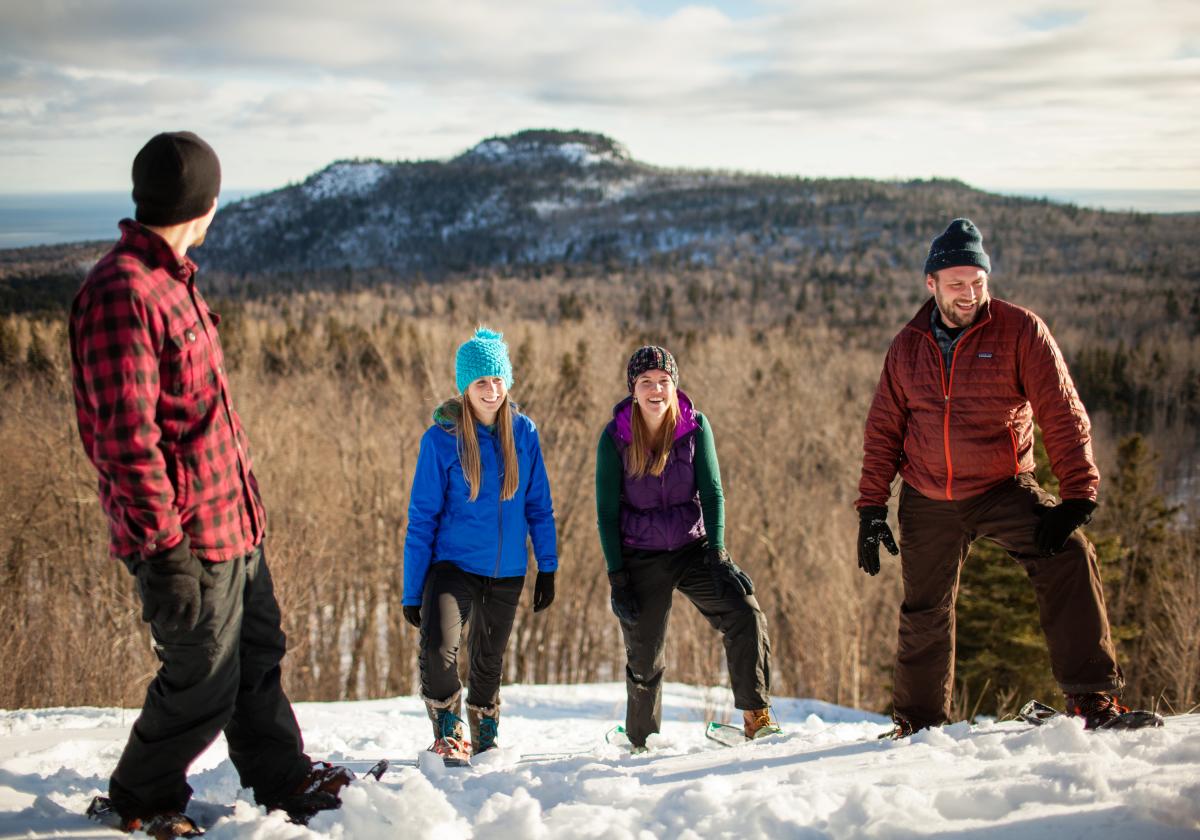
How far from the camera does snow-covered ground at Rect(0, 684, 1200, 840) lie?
2391mm

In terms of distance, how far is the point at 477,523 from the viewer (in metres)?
3.73

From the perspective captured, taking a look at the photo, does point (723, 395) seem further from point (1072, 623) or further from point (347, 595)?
point (1072, 623)

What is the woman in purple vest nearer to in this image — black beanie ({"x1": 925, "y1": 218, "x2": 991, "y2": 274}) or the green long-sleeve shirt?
the green long-sleeve shirt

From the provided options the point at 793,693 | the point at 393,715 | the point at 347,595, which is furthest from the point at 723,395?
the point at 393,715

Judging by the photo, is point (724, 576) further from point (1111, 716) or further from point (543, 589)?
point (1111, 716)

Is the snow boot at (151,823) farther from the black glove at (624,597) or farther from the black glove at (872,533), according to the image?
the black glove at (872,533)

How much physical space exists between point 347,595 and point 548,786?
19.0 metres

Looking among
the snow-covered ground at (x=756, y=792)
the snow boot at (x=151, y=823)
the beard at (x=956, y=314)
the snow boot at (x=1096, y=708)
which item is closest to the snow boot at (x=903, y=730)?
the snow-covered ground at (x=756, y=792)

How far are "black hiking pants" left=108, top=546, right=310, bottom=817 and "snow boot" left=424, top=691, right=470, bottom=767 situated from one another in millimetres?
874

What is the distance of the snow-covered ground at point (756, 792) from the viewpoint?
2.39 metres

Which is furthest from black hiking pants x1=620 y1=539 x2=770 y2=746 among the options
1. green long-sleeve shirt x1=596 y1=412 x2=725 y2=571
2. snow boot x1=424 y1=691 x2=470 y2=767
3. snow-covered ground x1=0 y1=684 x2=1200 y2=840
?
snow boot x1=424 y1=691 x2=470 y2=767

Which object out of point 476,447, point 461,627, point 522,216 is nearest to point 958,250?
point 476,447

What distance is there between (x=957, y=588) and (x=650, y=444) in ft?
4.92

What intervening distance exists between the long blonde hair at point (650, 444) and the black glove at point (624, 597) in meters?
0.49
